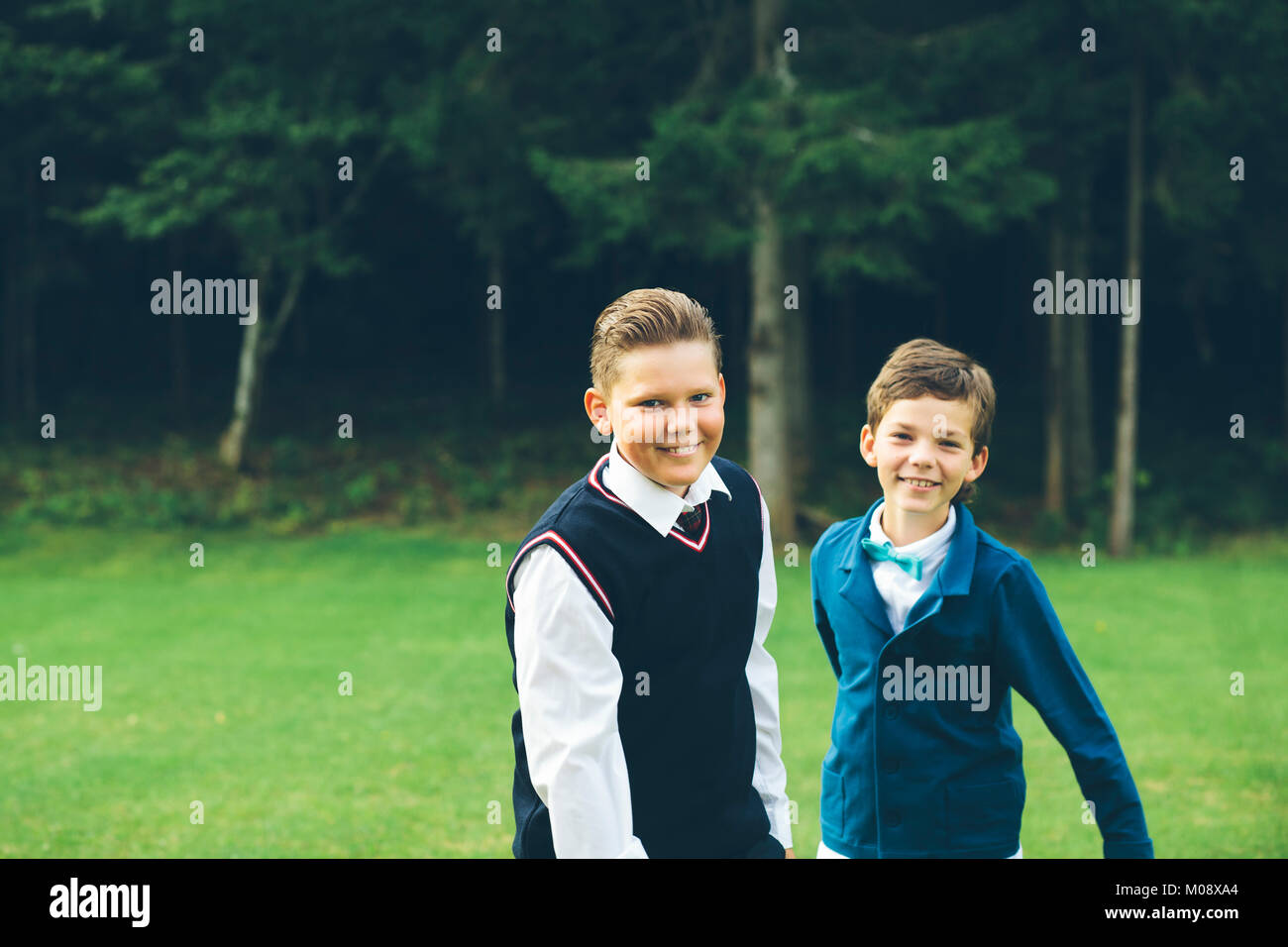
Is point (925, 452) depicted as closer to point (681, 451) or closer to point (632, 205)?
point (681, 451)

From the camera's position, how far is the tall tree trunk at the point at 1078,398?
1834 cm

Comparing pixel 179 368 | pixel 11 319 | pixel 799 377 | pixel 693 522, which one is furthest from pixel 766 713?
pixel 11 319

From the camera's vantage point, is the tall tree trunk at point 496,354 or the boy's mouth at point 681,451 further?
the tall tree trunk at point 496,354

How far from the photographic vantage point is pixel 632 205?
14.5 metres

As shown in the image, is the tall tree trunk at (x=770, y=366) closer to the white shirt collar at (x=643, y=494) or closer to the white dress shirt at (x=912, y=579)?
the white dress shirt at (x=912, y=579)

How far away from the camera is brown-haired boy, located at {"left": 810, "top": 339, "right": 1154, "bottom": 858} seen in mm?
2791

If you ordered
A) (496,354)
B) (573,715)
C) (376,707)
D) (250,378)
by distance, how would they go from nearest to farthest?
(573,715)
(376,707)
(250,378)
(496,354)

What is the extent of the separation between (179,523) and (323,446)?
3.74 meters

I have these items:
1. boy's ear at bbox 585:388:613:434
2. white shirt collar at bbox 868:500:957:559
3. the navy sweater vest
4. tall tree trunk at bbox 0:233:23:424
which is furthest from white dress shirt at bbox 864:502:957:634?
tall tree trunk at bbox 0:233:23:424

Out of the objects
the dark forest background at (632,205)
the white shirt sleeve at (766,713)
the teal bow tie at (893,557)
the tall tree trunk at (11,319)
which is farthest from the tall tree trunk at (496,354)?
the white shirt sleeve at (766,713)

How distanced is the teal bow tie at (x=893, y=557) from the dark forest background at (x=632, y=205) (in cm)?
1107

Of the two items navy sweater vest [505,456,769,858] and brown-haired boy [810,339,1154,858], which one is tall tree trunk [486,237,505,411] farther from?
navy sweater vest [505,456,769,858]

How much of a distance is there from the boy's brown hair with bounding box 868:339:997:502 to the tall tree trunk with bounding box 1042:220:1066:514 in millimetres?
15529

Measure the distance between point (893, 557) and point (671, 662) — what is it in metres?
0.69
